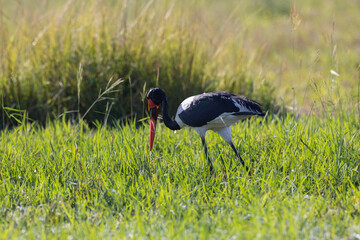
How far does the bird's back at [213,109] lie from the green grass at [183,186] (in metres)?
0.31

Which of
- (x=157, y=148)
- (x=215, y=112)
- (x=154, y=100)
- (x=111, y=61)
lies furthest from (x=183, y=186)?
(x=111, y=61)

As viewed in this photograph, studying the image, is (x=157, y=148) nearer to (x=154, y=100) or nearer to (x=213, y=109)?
(x=154, y=100)

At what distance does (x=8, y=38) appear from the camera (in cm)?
677

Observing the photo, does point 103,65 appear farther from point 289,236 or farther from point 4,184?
point 289,236

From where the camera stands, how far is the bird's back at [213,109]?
15.1 feet

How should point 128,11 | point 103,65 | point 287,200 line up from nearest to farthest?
point 287,200, point 103,65, point 128,11

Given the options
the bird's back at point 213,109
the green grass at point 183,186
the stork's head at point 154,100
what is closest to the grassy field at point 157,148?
the green grass at point 183,186

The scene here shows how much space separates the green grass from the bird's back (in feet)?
1.01

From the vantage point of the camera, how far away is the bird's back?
462cm

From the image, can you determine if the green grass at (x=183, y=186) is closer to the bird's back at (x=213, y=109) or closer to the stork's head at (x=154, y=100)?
the stork's head at (x=154, y=100)

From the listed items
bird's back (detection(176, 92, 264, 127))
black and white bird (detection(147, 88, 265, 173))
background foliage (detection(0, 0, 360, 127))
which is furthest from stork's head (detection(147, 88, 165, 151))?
background foliage (detection(0, 0, 360, 127))

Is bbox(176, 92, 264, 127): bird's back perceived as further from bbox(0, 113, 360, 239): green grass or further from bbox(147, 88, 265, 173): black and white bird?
bbox(0, 113, 360, 239): green grass

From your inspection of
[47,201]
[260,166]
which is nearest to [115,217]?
[47,201]

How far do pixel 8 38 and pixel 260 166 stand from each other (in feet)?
12.7
